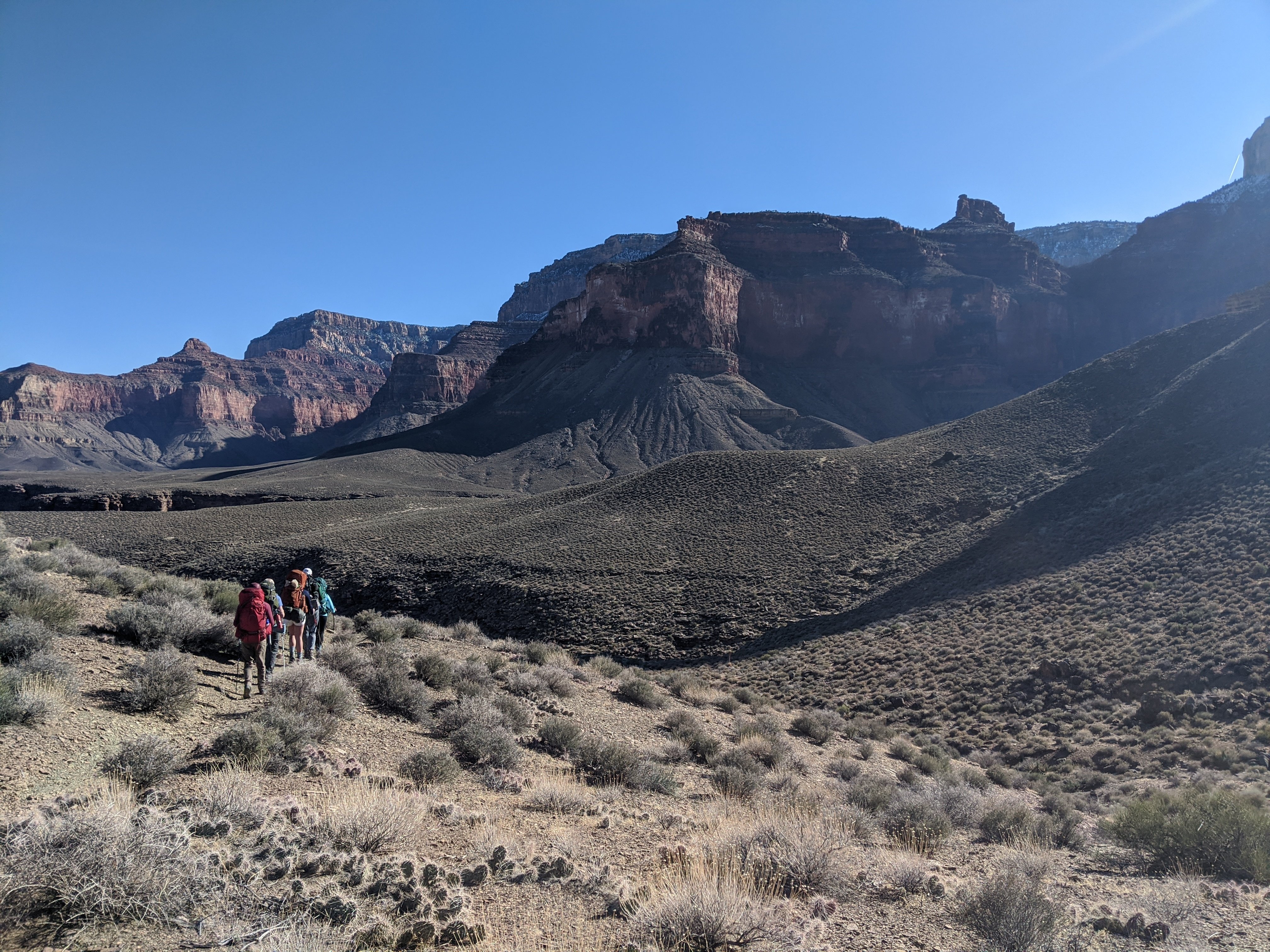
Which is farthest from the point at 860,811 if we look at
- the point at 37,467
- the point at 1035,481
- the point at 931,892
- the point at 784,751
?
the point at 37,467

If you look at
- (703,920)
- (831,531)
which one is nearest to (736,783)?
(703,920)

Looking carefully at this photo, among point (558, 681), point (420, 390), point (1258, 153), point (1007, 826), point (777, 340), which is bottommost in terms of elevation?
point (1007, 826)

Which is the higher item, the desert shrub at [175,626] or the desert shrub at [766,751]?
the desert shrub at [175,626]

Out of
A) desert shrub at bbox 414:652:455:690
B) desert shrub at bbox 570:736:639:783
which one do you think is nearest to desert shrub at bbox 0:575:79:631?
desert shrub at bbox 414:652:455:690

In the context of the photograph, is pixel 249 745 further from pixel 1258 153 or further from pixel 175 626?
pixel 1258 153

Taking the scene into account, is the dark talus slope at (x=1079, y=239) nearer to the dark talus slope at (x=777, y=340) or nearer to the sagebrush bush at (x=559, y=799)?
the dark talus slope at (x=777, y=340)

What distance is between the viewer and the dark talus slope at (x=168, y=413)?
14512 cm

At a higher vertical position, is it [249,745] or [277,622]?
[277,622]

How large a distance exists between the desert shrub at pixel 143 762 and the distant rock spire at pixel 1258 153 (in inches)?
6428

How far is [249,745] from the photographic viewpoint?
6.71 m

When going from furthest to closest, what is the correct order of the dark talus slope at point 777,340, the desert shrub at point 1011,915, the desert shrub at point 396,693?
the dark talus slope at point 777,340, the desert shrub at point 396,693, the desert shrub at point 1011,915

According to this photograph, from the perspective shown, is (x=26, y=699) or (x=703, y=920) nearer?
(x=703, y=920)

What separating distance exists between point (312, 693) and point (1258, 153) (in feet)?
553

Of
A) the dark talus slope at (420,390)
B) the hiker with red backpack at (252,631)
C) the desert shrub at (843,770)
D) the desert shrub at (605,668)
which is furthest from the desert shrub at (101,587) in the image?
the dark talus slope at (420,390)
